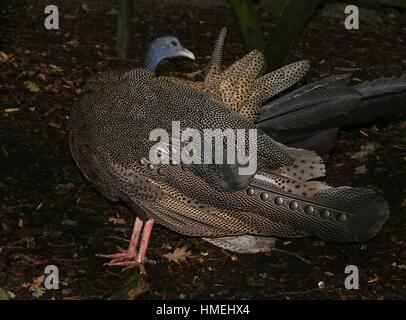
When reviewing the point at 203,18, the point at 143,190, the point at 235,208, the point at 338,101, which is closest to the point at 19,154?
Answer: the point at 143,190

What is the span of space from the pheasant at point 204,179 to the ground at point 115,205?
14.6 inches

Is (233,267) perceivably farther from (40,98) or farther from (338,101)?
(40,98)

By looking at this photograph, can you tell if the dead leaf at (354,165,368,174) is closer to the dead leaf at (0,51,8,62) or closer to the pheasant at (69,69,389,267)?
the pheasant at (69,69,389,267)

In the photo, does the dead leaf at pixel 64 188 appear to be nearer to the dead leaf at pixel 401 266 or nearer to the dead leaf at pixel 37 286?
the dead leaf at pixel 37 286

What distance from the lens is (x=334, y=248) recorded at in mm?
5027

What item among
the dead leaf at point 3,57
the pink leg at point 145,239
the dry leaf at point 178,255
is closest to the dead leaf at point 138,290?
the pink leg at point 145,239

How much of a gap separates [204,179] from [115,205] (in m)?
1.26

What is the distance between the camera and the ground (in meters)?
4.65

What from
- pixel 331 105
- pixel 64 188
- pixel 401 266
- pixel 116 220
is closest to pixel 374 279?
pixel 401 266

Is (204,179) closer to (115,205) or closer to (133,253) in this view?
(133,253)

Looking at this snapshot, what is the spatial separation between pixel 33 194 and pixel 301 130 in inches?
79.5

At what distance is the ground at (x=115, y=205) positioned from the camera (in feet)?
15.3

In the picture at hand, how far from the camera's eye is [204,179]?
14.2ft

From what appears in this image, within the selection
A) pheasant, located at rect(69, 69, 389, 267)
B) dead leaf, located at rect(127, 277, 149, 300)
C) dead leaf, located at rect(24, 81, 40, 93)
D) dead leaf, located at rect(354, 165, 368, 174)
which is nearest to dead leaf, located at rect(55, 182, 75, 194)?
Answer: pheasant, located at rect(69, 69, 389, 267)
